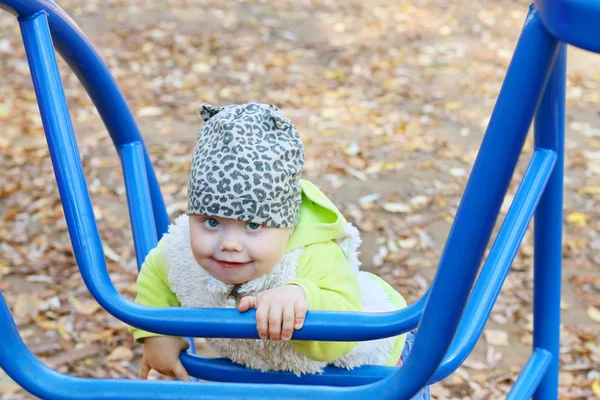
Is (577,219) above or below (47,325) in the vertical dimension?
above

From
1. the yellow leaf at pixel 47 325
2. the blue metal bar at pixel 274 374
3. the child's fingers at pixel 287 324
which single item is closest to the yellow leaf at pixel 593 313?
the blue metal bar at pixel 274 374

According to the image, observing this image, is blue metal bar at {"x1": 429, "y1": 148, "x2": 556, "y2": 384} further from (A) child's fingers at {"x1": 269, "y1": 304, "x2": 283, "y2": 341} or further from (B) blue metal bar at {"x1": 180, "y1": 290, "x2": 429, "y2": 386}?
(A) child's fingers at {"x1": 269, "y1": 304, "x2": 283, "y2": 341}

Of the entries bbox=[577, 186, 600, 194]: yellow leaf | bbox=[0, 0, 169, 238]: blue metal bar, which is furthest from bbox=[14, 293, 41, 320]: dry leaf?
bbox=[577, 186, 600, 194]: yellow leaf

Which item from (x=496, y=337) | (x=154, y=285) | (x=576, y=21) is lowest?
A: (x=496, y=337)

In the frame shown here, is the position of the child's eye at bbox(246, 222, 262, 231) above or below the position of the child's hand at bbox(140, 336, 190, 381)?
above

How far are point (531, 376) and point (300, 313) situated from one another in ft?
2.11

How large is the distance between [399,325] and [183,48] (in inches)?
168

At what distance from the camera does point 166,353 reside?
1.25m

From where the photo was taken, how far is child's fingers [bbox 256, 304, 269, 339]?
1041mm

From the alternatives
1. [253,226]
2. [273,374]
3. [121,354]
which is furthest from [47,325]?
[253,226]

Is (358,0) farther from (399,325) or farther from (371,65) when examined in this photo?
(399,325)

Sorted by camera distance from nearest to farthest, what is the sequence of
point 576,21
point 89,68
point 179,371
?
1. point 576,21
2. point 179,371
3. point 89,68

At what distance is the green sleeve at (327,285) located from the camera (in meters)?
1.15

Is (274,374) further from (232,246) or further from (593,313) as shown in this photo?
(593,313)
